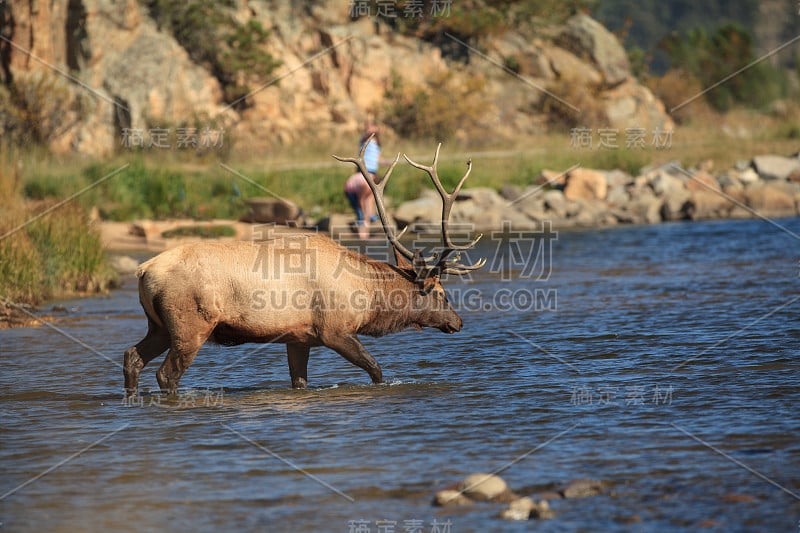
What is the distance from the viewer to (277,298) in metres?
8.95

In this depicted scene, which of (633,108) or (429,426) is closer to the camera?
(429,426)

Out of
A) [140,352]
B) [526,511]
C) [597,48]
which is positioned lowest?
[526,511]

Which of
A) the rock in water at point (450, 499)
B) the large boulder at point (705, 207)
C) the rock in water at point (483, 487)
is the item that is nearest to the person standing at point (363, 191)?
the large boulder at point (705, 207)

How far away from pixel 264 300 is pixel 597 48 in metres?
37.9

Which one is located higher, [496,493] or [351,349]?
[351,349]

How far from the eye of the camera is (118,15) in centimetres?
3319

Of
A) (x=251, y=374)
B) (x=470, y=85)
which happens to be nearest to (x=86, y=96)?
(x=470, y=85)

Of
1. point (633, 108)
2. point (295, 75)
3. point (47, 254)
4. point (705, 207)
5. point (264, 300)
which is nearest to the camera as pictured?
point (264, 300)

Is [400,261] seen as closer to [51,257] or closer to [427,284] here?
[427,284]

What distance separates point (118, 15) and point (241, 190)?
37.9ft

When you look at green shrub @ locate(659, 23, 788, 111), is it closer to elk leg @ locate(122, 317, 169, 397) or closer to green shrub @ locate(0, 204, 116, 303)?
green shrub @ locate(0, 204, 116, 303)

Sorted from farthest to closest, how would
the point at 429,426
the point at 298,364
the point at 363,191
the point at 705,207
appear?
1. the point at 705,207
2. the point at 363,191
3. the point at 298,364
4. the point at 429,426

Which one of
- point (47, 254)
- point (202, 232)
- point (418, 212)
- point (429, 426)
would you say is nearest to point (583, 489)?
point (429, 426)

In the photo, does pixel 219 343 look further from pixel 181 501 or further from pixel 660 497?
pixel 660 497
